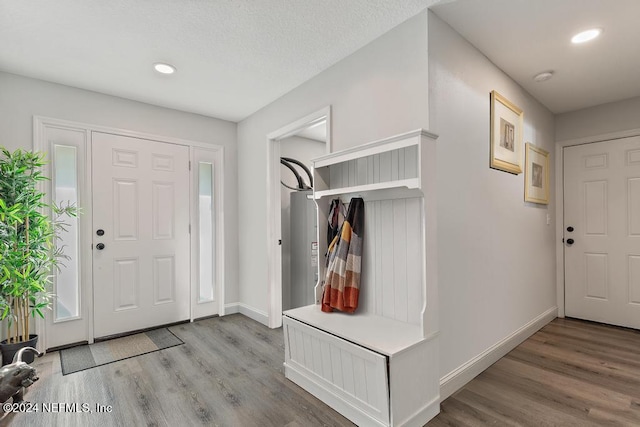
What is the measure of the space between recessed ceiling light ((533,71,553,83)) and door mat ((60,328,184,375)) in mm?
4014

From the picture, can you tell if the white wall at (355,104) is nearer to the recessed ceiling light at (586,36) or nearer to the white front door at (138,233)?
the white front door at (138,233)

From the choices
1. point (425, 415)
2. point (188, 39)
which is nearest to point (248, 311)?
point (425, 415)

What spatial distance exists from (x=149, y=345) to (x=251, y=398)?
4.77 ft

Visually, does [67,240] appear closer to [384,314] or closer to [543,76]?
[384,314]

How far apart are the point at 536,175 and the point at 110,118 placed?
14.2 ft

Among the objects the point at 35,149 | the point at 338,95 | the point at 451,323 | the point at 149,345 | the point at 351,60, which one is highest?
the point at 351,60

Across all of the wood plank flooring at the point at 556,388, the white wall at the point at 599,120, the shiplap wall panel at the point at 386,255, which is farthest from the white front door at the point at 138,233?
the white wall at the point at 599,120

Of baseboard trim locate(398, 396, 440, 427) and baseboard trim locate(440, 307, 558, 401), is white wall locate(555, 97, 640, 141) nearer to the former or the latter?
baseboard trim locate(440, 307, 558, 401)

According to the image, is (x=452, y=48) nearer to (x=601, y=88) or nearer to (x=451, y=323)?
(x=451, y=323)

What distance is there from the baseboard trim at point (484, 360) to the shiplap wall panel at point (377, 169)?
1.32 meters

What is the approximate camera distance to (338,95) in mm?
2566

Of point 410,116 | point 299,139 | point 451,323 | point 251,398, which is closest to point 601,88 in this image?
point 410,116

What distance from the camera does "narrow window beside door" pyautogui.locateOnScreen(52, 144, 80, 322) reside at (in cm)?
291

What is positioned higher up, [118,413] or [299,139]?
[299,139]
